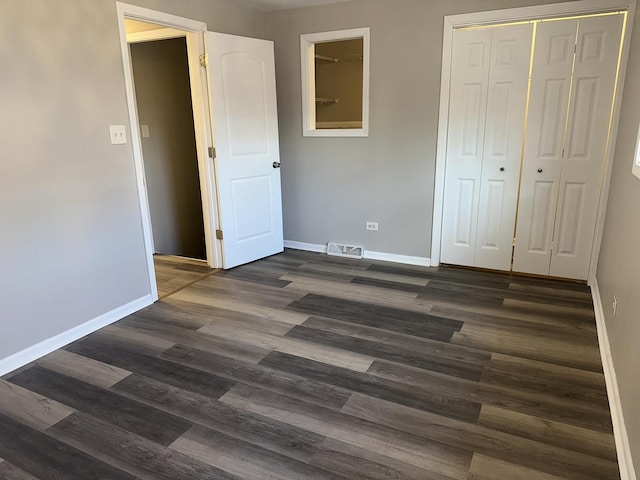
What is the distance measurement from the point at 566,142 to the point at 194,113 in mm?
3047

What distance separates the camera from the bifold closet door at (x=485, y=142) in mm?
3508

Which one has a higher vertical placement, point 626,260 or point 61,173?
point 61,173

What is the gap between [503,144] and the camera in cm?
365

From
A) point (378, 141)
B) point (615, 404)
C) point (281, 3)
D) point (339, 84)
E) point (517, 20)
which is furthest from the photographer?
point (339, 84)

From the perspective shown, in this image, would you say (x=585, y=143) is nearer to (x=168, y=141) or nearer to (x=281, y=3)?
(x=281, y=3)

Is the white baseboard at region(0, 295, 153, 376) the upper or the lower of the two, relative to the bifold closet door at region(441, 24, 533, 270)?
lower

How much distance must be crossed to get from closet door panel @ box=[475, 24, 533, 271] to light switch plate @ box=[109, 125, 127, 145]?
280cm

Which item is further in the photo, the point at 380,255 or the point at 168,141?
the point at 168,141

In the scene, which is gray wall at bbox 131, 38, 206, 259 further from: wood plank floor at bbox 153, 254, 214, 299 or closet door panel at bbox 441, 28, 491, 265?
closet door panel at bbox 441, 28, 491, 265

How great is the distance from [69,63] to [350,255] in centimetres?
285

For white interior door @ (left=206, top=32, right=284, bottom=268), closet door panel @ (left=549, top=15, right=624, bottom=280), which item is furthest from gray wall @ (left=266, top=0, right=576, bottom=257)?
closet door panel @ (left=549, top=15, right=624, bottom=280)

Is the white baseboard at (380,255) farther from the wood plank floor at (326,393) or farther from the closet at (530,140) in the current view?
the wood plank floor at (326,393)

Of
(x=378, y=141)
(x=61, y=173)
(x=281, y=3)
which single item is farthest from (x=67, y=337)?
(x=281, y=3)

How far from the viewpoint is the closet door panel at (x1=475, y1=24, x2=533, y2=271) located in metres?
3.47
